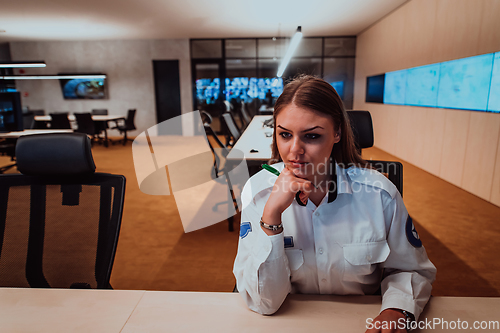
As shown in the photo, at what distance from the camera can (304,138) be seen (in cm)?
88

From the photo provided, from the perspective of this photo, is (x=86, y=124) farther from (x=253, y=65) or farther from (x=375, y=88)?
(x=375, y=88)

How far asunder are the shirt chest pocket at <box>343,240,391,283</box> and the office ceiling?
578cm

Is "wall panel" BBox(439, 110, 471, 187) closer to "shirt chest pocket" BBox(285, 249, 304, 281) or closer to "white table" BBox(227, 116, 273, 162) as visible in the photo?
"white table" BBox(227, 116, 273, 162)

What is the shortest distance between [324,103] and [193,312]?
0.71m

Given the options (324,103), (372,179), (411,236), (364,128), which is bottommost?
(411,236)

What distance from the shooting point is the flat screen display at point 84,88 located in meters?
9.82

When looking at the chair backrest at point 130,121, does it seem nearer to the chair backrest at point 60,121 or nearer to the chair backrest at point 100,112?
the chair backrest at point 100,112

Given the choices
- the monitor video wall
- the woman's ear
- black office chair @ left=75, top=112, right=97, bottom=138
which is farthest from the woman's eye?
black office chair @ left=75, top=112, right=97, bottom=138

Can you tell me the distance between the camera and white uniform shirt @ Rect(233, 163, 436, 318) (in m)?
0.87

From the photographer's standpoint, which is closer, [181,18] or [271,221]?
[271,221]

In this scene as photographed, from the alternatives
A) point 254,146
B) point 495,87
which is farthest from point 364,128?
point 495,87

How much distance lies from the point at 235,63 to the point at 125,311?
31.2 feet

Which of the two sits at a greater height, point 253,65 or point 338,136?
point 253,65

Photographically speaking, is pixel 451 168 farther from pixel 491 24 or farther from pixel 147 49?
pixel 147 49
